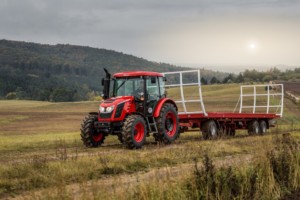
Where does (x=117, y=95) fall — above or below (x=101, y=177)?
above

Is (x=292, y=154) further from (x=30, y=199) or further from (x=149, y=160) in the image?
(x=30, y=199)

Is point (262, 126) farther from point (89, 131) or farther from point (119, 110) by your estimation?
point (89, 131)

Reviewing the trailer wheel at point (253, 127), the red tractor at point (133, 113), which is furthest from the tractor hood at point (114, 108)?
the trailer wheel at point (253, 127)

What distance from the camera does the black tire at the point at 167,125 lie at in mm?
17047

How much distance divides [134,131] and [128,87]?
6.41 feet

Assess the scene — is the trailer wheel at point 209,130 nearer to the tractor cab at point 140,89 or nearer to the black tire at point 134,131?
the tractor cab at point 140,89

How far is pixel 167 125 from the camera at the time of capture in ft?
59.0

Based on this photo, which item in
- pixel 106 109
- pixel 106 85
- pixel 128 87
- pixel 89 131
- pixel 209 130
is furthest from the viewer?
pixel 209 130

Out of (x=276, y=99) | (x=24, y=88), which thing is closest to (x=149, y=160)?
(x=276, y=99)

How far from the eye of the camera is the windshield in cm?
1708

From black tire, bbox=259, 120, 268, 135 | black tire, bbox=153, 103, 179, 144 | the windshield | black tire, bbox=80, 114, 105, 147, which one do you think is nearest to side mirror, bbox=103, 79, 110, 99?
the windshield

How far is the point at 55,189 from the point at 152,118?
961 cm

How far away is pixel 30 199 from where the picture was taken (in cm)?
745

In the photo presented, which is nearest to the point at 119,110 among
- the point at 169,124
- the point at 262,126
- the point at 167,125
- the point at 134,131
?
the point at 134,131
